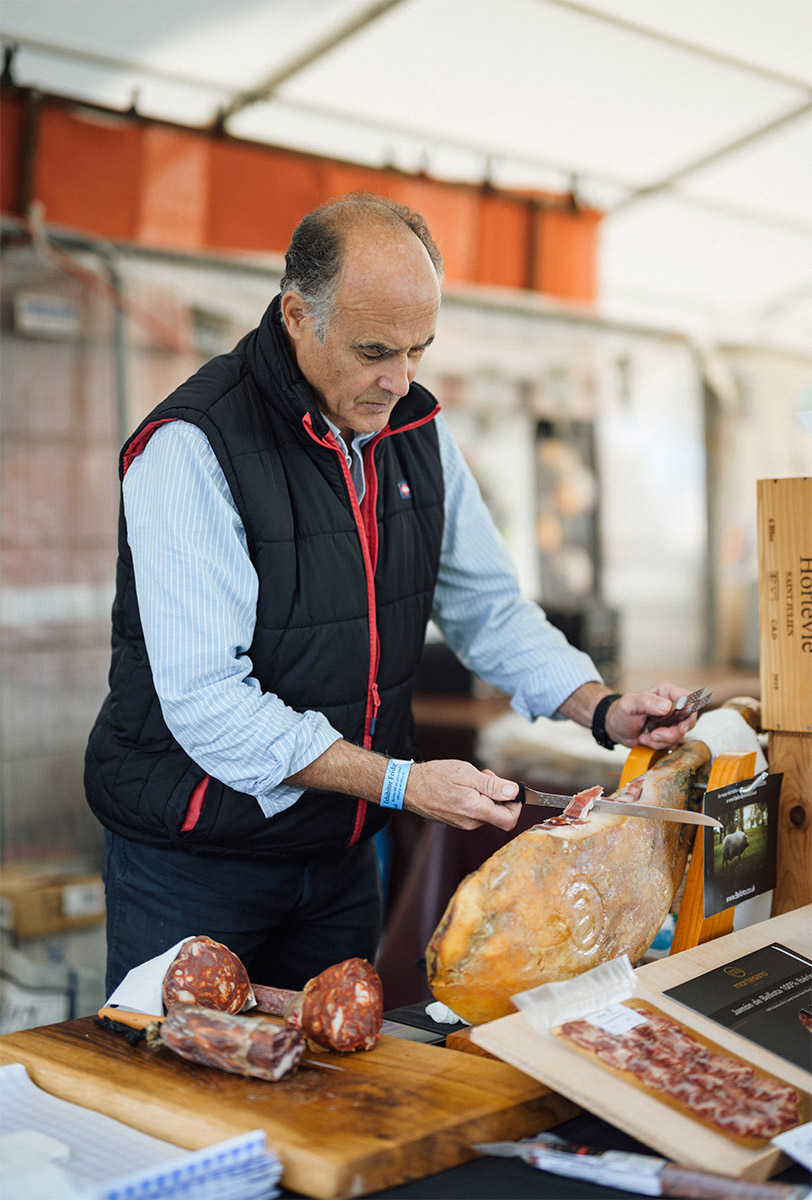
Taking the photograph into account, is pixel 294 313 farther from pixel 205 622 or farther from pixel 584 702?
pixel 584 702

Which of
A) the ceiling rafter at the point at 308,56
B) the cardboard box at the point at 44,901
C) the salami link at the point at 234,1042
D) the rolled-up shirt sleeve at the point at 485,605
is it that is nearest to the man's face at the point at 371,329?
the rolled-up shirt sleeve at the point at 485,605

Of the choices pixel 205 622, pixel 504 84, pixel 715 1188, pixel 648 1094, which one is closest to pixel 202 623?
pixel 205 622

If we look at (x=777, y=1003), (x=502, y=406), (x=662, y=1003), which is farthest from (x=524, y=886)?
(x=502, y=406)

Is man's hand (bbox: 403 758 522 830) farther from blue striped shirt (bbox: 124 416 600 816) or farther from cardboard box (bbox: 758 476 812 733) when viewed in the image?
cardboard box (bbox: 758 476 812 733)

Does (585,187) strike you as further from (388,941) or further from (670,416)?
(388,941)

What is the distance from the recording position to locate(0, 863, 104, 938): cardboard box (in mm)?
3369

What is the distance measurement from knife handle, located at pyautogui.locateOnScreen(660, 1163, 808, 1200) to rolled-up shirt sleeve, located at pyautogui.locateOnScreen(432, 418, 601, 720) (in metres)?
1.07

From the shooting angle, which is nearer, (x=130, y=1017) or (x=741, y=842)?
(x=130, y=1017)

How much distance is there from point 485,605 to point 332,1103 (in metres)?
1.14

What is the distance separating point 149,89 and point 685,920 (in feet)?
9.87

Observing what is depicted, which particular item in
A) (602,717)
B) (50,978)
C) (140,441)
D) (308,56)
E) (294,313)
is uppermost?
(308,56)

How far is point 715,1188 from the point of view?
107cm

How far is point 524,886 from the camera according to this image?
141cm

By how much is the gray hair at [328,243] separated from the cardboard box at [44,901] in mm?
2277
